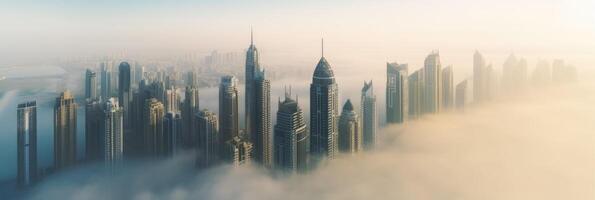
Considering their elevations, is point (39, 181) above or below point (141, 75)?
below

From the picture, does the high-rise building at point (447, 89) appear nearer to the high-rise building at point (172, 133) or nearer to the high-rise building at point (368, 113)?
the high-rise building at point (368, 113)

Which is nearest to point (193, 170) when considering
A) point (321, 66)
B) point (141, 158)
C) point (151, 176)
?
point (151, 176)

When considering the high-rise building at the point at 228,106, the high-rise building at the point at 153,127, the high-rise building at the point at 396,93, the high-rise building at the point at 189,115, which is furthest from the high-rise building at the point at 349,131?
the high-rise building at the point at 153,127

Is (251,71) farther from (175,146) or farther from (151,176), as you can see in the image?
(151,176)

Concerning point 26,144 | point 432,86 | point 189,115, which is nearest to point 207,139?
point 189,115

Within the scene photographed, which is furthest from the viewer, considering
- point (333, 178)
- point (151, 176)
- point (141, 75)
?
point (141, 75)

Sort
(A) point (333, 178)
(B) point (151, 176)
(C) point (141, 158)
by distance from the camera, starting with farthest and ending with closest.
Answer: (C) point (141, 158) → (B) point (151, 176) → (A) point (333, 178)
